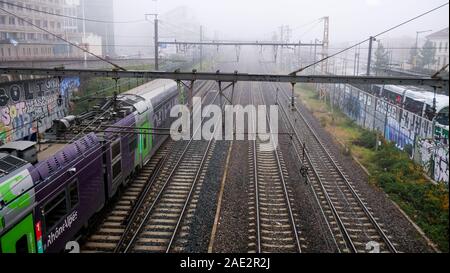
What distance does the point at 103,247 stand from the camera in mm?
9234

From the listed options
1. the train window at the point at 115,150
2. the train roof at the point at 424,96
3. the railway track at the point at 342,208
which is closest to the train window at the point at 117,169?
the train window at the point at 115,150

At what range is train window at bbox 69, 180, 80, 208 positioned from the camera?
8.10 meters

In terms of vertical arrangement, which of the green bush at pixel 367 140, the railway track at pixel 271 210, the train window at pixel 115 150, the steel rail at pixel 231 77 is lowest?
the railway track at pixel 271 210

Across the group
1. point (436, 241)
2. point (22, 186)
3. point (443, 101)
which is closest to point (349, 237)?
point (436, 241)

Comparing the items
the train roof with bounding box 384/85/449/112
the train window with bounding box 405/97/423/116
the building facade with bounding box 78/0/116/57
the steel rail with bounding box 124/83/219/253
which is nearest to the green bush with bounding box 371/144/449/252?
the train window with bounding box 405/97/423/116

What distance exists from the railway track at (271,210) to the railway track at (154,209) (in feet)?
5.94

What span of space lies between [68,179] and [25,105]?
36.6 ft

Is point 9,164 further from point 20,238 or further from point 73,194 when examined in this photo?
point 73,194

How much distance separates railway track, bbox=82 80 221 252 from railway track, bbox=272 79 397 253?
12.7 feet

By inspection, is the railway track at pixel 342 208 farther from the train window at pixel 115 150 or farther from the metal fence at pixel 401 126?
the train window at pixel 115 150

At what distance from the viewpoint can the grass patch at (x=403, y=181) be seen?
423 inches

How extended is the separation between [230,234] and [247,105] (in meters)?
21.0

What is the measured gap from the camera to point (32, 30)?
30125 millimetres
